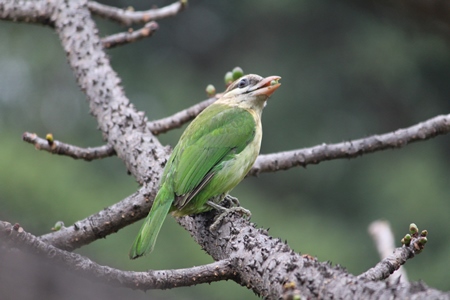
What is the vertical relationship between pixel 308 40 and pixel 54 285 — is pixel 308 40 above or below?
above

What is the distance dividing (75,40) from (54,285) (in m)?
3.72

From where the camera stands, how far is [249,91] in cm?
460

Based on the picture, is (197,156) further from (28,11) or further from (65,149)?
(28,11)

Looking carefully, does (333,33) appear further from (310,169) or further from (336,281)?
(336,281)

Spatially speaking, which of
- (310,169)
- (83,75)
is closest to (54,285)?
(83,75)

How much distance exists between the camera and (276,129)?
2045 cm

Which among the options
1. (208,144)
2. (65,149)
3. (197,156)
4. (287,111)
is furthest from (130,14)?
(287,111)

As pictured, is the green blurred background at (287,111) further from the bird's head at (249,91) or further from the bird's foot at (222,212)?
the bird's foot at (222,212)

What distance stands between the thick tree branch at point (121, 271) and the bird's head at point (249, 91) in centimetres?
190

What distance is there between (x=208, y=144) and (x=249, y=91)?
2.11 feet

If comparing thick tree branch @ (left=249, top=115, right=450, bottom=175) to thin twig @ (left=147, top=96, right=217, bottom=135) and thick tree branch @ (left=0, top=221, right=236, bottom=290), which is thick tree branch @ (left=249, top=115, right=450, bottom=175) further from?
thick tree branch @ (left=0, top=221, right=236, bottom=290)

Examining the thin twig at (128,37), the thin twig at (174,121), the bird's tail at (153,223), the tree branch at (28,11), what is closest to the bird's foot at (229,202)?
the bird's tail at (153,223)

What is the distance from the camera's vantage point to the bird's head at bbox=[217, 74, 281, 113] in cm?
456

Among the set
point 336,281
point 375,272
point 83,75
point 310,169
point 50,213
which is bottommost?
point 336,281
